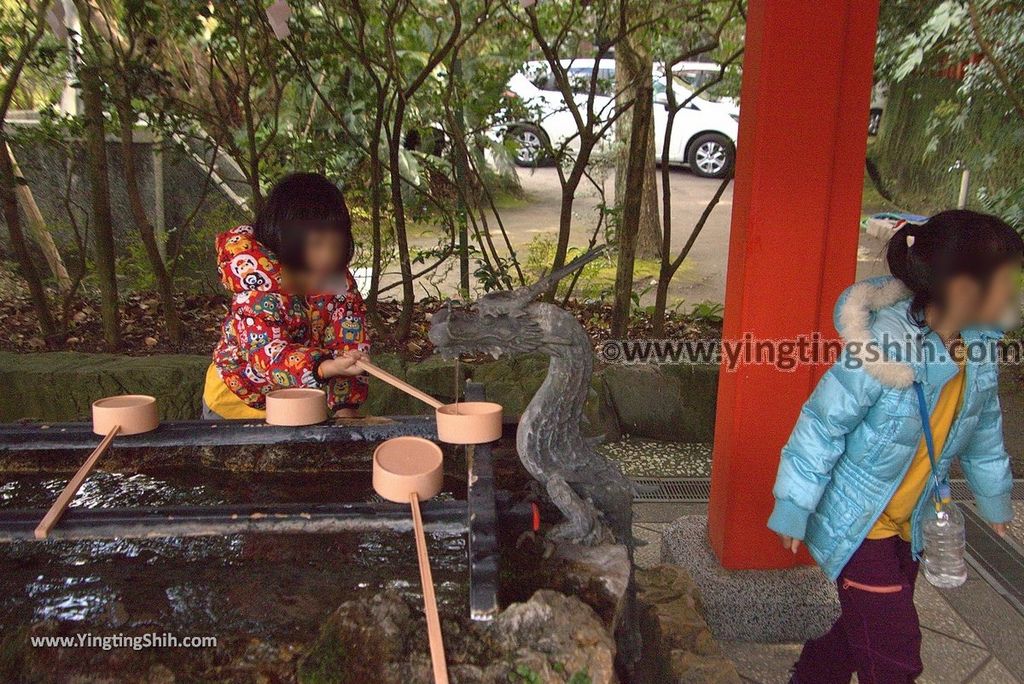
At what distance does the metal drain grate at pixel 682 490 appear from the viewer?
3713 millimetres

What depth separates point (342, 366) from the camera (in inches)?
87.0

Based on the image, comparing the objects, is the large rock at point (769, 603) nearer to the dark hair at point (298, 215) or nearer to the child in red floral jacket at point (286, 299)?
the child in red floral jacket at point (286, 299)

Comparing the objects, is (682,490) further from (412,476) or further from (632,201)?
(412,476)

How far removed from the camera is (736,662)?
2.58 metres

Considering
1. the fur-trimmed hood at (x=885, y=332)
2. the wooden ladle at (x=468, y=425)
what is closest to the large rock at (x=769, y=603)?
the fur-trimmed hood at (x=885, y=332)

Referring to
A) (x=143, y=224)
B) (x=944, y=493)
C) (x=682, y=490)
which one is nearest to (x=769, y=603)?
(x=944, y=493)

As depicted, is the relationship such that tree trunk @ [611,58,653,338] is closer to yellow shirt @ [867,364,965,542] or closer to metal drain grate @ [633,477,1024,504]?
metal drain grate @ [633,477,1024,504]

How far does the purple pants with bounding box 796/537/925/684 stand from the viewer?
1.81m

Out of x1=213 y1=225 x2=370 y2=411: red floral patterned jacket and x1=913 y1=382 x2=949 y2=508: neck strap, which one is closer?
x1=913 y1=382 x2=949 y2=508: neck strap

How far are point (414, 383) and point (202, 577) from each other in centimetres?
239

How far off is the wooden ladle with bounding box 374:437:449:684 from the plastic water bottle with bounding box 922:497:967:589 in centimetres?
119

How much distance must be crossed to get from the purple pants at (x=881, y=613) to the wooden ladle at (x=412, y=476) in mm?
1025

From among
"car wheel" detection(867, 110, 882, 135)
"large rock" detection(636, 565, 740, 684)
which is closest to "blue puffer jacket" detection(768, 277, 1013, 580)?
"large rock" detection(636, 565, 740, 684)

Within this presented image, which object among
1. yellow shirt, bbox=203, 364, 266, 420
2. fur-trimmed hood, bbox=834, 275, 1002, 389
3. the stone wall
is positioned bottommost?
the stone wall
